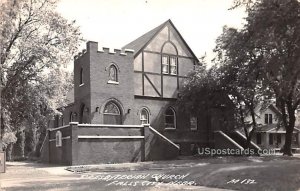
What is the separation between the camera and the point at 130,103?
38.7 meters

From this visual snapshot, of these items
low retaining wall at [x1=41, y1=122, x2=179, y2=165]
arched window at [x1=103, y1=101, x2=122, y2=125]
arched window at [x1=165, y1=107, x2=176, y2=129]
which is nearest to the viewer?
low retaining wall at [x1=41, y1=122, x2=179, y2=165]

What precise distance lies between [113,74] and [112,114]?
346 centimetres

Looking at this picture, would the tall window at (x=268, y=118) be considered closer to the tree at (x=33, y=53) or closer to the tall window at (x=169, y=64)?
the tall window at (x=169, y=64)

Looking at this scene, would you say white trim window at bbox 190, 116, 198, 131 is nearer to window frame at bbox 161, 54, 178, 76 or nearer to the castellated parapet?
window frame at bbox 161, 54, 178, 76

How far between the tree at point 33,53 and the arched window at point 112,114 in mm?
6607

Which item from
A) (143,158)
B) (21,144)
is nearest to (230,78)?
(143,158)

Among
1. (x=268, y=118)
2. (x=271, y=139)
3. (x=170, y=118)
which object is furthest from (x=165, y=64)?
(x=271, y=139)

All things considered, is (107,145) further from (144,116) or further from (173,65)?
(173,65)

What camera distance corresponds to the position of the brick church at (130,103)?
110 ft

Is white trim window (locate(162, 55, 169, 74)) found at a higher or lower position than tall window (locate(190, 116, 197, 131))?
higher

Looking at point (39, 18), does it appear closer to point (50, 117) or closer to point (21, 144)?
point (50, 117)

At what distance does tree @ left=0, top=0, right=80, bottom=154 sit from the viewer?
28.8 m

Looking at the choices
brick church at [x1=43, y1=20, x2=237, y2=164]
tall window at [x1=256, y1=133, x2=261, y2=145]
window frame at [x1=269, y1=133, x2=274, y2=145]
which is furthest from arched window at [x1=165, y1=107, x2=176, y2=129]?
window frame at [x1=269, y1=133, x2=274, y2=145]

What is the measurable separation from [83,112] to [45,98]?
8.04m
